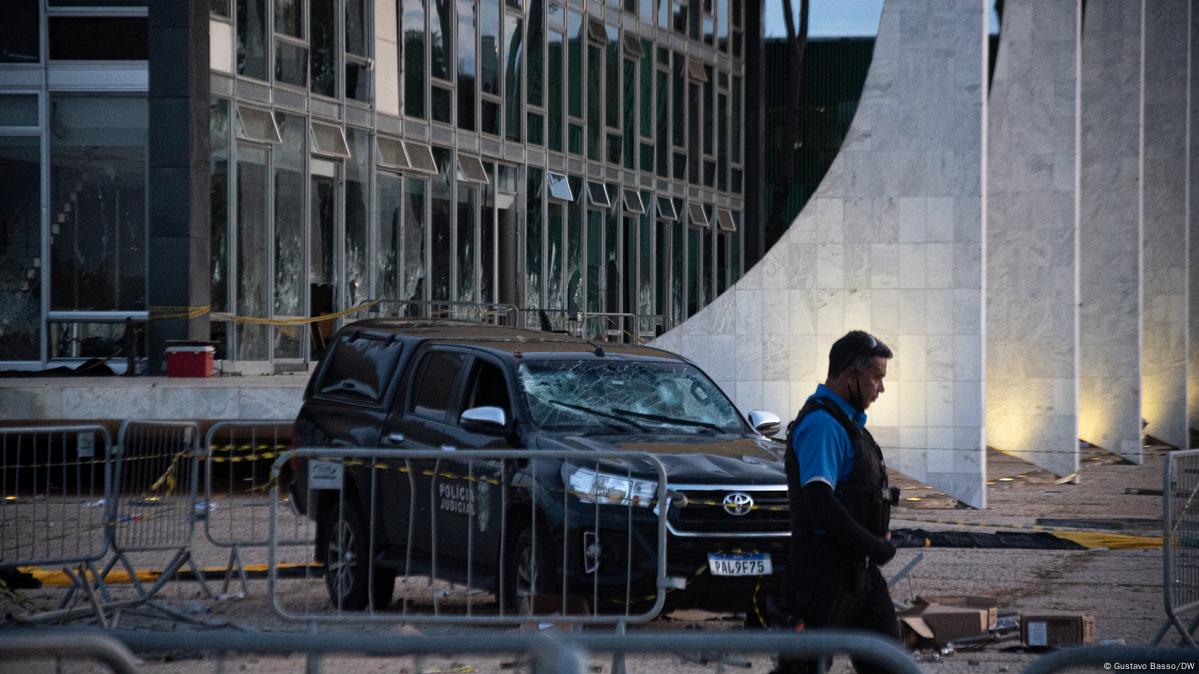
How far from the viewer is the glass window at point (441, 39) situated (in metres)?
30.0

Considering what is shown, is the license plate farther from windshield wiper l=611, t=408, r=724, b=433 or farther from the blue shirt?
the blue shirt

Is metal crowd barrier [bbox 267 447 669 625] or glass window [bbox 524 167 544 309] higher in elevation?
glass window [bbox 524 167 544 309]

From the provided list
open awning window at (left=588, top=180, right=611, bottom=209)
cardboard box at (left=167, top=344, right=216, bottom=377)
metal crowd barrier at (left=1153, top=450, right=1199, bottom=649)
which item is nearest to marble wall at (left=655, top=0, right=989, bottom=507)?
cardboard box at (left=167, top=344, right=216, bottom=377)

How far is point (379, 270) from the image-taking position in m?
28.4

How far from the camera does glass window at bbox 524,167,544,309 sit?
33.2 meters

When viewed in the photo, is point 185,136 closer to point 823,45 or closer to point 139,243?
point 139,243

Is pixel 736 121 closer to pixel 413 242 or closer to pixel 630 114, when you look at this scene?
pixel 630 114

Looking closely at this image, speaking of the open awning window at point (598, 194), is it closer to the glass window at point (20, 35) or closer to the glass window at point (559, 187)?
the glass window at point (559, 187)

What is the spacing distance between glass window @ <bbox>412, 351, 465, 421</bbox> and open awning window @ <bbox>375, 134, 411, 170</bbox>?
1705 cm

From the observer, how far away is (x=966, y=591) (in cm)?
1245

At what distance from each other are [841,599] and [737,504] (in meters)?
3.28

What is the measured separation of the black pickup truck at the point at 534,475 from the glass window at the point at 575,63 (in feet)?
73.5

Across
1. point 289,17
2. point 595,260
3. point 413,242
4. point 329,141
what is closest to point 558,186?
point 595,260

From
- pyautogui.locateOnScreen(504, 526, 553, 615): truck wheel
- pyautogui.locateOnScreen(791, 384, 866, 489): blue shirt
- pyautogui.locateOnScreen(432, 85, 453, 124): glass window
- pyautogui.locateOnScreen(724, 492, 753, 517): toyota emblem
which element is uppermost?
pyautogui.locateOnScreen(432, 85, 453, 124): glass window
